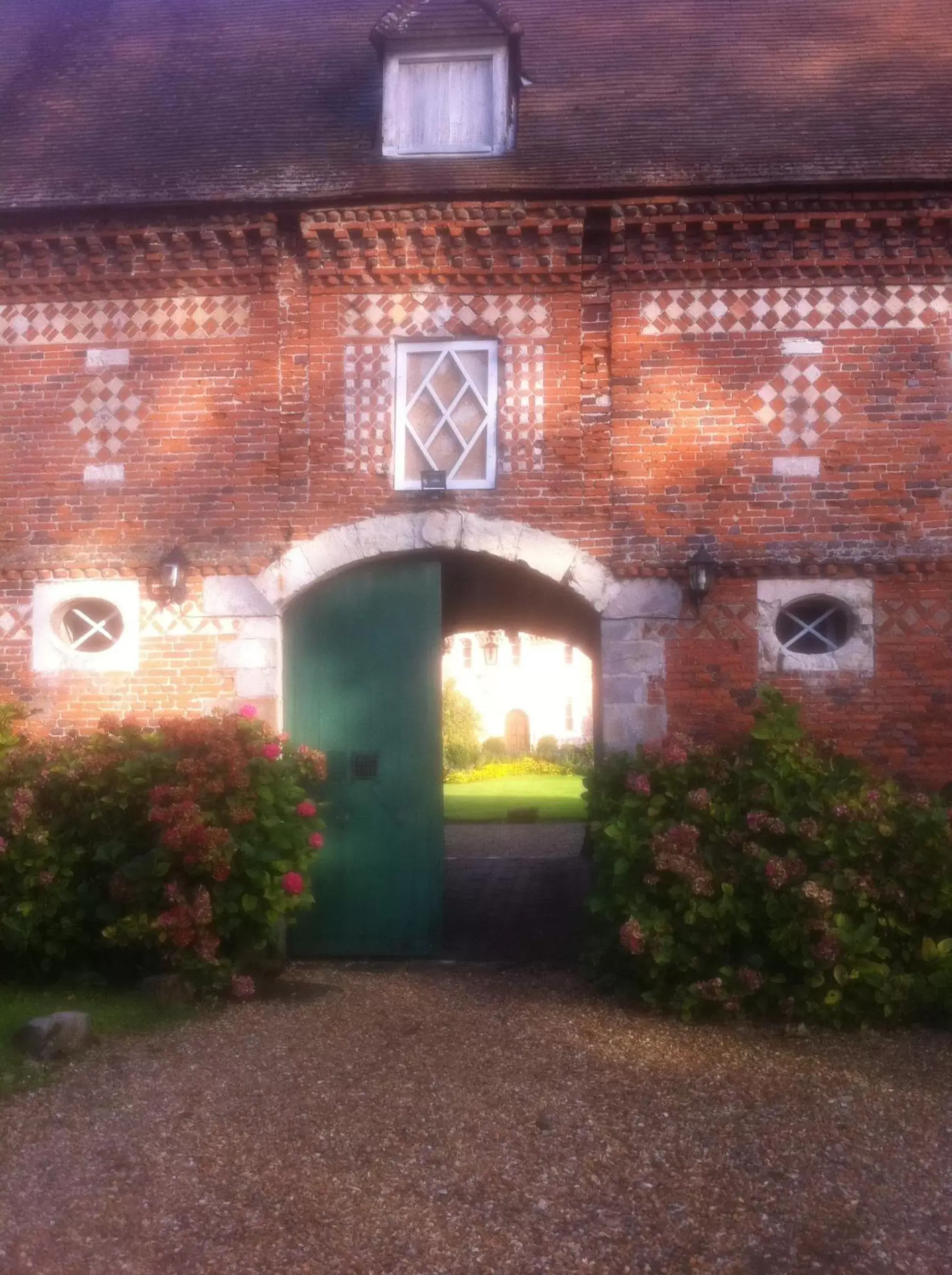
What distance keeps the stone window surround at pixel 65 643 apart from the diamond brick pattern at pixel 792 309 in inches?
172

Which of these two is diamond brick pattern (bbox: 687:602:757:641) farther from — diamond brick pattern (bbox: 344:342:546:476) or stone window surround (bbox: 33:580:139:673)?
stone window surround (bbox: 33:580:139:673)

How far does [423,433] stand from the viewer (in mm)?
8336

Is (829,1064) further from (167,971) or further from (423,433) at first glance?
(423,433)

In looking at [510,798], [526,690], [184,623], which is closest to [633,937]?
[184,623]

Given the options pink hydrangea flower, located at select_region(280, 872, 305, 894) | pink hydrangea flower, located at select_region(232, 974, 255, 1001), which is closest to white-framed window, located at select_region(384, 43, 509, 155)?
pink hydrangea flower, located at select_region(280, 872, 305, 894)

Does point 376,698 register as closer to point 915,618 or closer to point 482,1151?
point 915,618

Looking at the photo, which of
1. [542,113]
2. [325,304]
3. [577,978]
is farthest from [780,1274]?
[542,113]

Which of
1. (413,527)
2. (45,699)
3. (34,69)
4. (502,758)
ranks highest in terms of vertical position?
(34,69)

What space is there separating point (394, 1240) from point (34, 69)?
37.1ft

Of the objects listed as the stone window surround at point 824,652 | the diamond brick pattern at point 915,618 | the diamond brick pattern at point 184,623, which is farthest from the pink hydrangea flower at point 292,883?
the diamond brick pattern at point 915,618

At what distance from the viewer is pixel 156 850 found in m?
6.80

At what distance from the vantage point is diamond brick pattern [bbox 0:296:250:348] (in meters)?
8.41

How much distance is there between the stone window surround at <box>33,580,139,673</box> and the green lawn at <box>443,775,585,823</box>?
786cm

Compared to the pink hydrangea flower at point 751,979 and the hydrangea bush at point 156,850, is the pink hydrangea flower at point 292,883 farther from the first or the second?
the pink hydrangea flower at point 751,979
